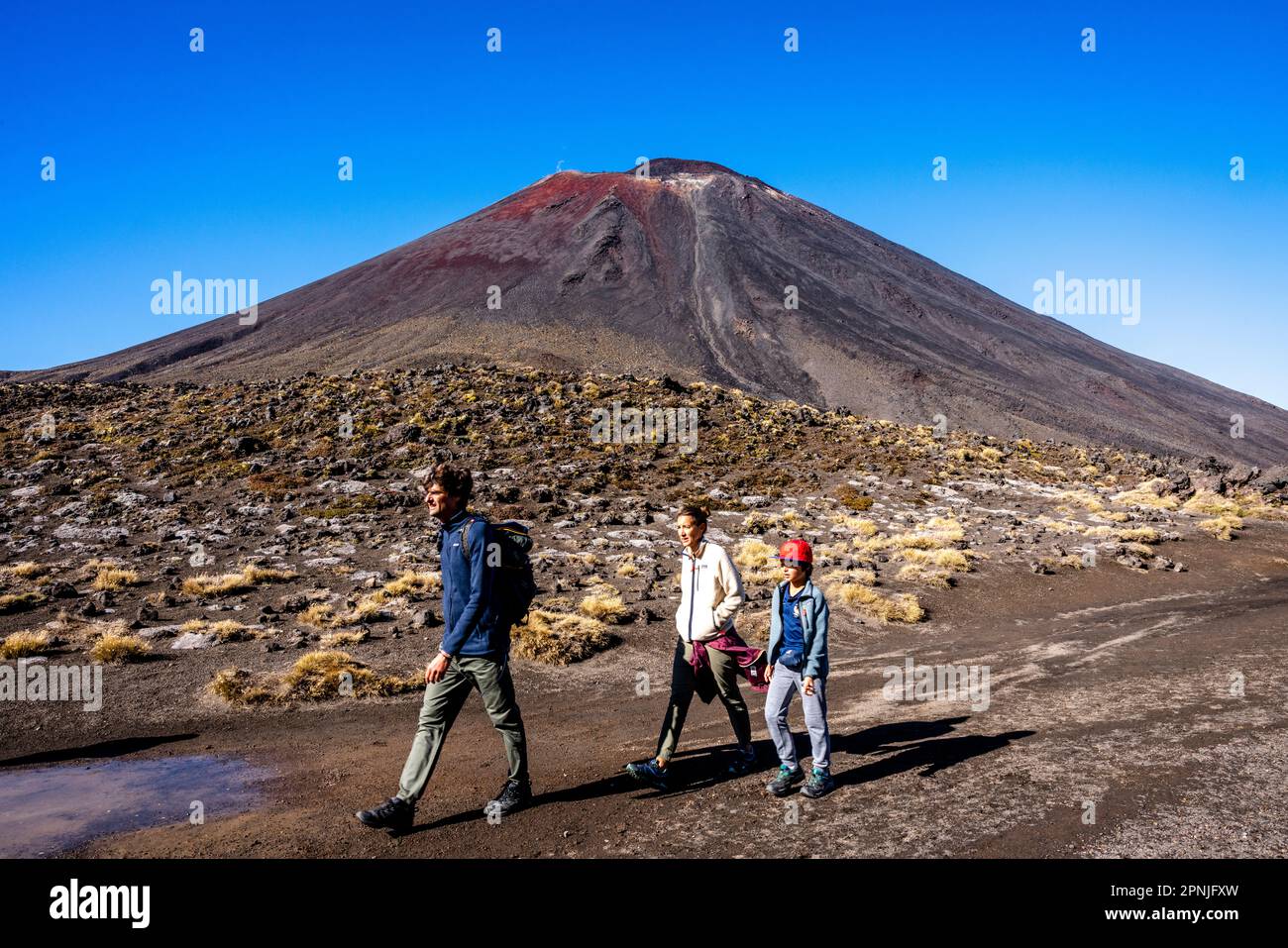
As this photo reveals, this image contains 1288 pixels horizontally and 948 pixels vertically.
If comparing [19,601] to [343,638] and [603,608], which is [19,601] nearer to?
[343,638]

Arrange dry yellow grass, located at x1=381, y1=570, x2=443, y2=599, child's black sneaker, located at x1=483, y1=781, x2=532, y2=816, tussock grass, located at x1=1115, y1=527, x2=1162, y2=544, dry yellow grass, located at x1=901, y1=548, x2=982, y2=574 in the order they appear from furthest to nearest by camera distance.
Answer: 1. tussock grass, located at x1=1115, y1=527, x2=1162, y2=544
2. dry yellow grass, located at x1=901, y1=548, x2=982, y2=574
3. dry yellow grass, located at x1=381, y1=570, x2=443, y2=599
4. child's black sneaker, located at x1=483, y1=781, x2=532, y2=816

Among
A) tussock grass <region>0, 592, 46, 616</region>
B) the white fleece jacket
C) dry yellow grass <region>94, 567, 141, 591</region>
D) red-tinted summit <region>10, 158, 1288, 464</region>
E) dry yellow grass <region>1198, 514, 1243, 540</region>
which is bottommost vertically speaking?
tussock grass <region>0, 592, 46, 616</region>

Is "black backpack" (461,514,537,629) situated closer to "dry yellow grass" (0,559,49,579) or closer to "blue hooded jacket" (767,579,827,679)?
"blue hooded jacket" (767,579,827,679)

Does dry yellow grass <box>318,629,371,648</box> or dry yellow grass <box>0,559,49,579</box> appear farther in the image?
dry yellow grass <box>0,559,49,579</box>

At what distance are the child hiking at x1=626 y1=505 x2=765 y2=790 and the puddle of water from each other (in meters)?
3.16

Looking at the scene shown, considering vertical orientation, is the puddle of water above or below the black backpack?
below

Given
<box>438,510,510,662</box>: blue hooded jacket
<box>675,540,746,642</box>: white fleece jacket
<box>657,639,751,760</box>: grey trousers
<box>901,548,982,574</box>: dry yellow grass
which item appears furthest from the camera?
<box>901,548,982,574</box>: dry yellow grass

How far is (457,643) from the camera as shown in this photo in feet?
15.7

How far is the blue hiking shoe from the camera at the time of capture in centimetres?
557

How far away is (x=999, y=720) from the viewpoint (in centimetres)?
733

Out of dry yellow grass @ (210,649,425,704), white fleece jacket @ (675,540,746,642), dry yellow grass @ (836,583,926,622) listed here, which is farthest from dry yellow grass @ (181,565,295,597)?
white fleece jacket @ (675,540,746,642)

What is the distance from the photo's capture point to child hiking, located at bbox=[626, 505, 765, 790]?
553 cm
